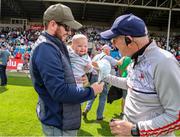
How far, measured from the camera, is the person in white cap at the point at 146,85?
6.21 feet

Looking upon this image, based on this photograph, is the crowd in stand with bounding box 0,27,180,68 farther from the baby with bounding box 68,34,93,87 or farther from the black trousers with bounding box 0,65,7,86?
the baby with bounding box 68,34,93,87

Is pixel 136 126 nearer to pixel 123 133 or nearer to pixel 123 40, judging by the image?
pixel 123 133

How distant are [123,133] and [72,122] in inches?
24.2

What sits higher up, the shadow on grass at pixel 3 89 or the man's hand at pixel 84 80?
the man's hand at pixel 84 80

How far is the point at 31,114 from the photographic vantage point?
23.5 ft

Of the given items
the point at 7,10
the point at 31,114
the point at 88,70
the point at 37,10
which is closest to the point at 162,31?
the point at 37,10

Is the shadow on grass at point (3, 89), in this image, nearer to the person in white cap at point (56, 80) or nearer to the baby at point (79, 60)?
the baby at point (79, 60)

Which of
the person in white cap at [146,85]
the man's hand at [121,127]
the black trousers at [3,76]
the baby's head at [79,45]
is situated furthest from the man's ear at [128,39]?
the black trousers at [3,76]

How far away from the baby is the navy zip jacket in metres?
0.84

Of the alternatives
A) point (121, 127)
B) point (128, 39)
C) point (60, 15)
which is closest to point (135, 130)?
point (121, 127)

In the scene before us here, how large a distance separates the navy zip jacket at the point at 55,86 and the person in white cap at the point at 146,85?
1.35 feet

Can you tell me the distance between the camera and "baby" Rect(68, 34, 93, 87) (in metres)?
3.55

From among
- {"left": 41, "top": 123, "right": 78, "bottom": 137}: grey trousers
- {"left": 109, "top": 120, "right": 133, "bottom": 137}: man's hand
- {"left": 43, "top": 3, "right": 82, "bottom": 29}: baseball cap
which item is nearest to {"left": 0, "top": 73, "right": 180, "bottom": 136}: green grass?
{"left": 41, "top": 123, "right": 78, "bottom": 137}: grey trousers

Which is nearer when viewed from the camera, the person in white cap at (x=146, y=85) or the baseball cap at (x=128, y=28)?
the person in white cap at (x=146, y=85)
